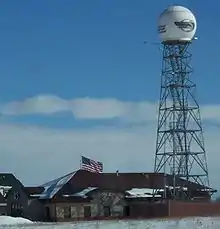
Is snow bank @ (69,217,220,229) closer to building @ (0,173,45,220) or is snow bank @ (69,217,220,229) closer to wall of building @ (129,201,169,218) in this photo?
wall of building @ (129,201,169,218)

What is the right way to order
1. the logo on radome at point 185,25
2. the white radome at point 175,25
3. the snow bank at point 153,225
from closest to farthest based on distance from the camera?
the snow bank at point 153,225
the white radome at point 175,25
the logo on radome at point 185,25

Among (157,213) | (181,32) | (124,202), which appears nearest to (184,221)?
(157,213)

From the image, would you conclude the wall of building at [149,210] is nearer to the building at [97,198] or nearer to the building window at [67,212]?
the building at [97,198]

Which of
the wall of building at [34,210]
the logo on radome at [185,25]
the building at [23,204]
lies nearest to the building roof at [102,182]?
the wall of building at [34,210]

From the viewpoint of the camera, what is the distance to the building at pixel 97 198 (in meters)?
75.9

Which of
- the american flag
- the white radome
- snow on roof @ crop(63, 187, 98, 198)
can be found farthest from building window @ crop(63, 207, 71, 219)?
the white radome

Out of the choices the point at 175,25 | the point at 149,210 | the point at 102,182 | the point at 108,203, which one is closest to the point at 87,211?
the point at 108,203

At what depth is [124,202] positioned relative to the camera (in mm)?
77688

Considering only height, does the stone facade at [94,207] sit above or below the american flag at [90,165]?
below

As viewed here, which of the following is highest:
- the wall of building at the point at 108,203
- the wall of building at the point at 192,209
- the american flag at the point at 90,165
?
the american flag at the point at 90,165

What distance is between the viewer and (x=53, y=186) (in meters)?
83.9

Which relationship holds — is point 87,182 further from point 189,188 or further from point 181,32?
point 181,32

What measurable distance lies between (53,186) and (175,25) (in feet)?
75.9

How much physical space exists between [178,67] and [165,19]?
5.52 meters
